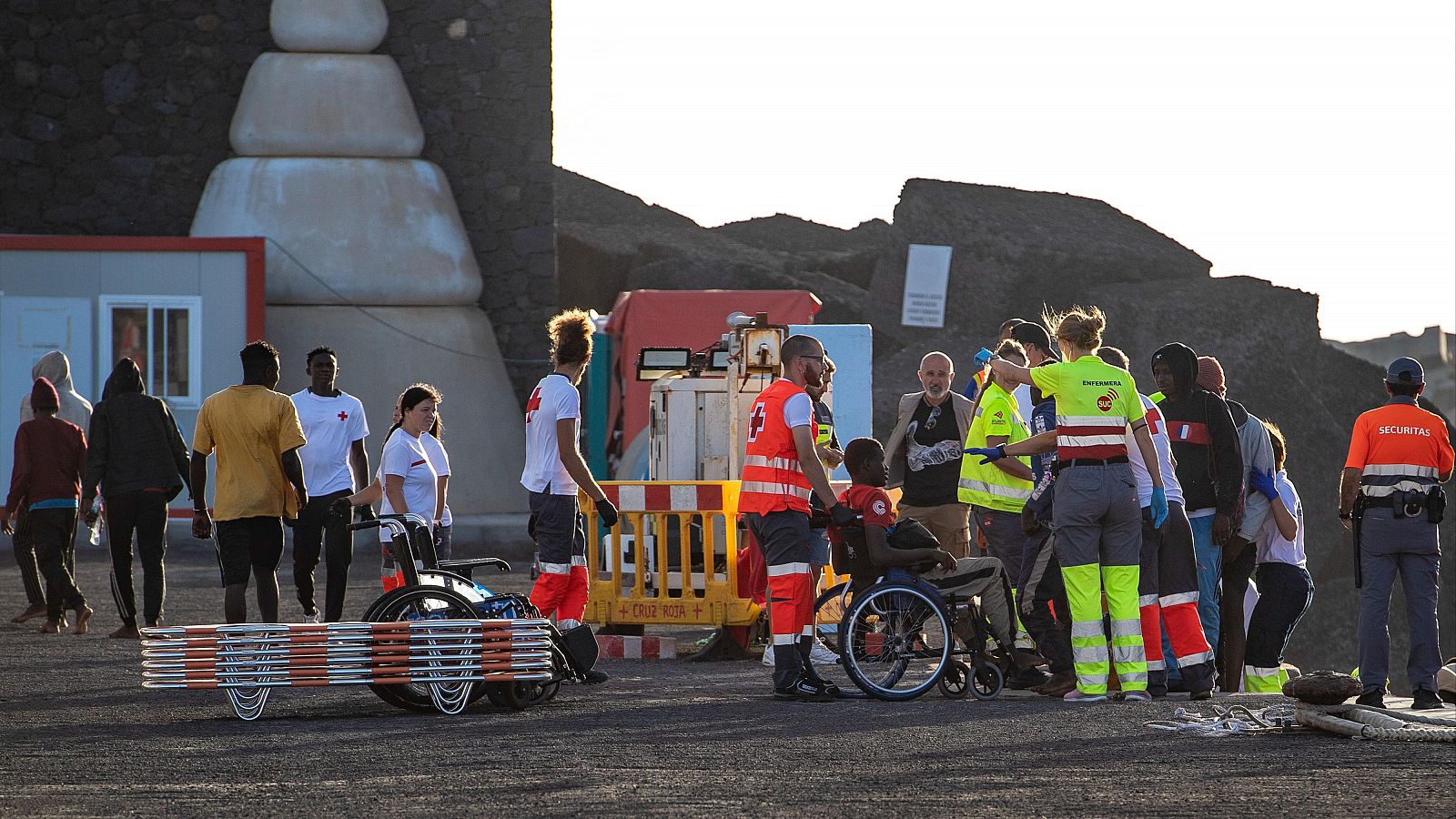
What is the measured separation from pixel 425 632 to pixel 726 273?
67.6 feet

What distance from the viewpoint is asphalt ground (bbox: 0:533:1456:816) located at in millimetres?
6422

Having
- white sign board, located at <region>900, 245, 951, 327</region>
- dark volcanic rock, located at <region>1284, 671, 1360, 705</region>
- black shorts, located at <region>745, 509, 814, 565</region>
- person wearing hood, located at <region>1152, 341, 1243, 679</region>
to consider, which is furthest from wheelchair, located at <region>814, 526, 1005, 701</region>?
white sign board, located at <region>900, 245, 951, 327</region>

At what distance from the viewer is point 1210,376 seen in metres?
10.7

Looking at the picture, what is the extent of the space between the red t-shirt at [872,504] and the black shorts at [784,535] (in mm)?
522

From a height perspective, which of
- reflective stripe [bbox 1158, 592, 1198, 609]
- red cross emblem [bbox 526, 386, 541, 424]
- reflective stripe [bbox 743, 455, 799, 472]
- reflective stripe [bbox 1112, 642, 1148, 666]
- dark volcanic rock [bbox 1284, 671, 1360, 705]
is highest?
red cross emblem [bbox 526, 386, 541, 424]

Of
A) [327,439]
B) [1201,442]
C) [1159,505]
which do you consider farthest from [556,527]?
[1201,442]

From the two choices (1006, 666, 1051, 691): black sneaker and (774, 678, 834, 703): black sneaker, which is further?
(1006, 666, 1051, 691): black sneaker

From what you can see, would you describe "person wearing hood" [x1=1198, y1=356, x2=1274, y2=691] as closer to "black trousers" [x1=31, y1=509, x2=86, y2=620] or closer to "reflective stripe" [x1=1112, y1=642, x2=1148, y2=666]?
"reflective stripe" [x1=1112, y1=642, x2=1148, y2=666]

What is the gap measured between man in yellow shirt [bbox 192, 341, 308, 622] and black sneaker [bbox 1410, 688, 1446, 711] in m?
5.82

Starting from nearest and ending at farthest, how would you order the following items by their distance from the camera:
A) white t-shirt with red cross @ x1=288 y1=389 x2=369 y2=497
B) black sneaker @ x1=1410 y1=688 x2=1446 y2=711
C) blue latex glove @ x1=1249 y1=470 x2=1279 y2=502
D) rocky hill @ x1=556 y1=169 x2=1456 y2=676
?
black sneaker @ x1=1410 y1=688 x2=1446 y2=711, blue latex glove @ x1=1249 y1=470 x2=1279 y2=502, white t-shirt with red cross @ x1=288 y1=389 x2=369 y2=497, rocky hill @ x1=556 y1=169 x2=1456 y2=676

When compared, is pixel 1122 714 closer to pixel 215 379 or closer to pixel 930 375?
pixel 930 375

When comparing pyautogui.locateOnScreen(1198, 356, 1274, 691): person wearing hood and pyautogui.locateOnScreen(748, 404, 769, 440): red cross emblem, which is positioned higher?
pyautogui.locateOnScreen(748, 404, 769, 440): red cross emblem

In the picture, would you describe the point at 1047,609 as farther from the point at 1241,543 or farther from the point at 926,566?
the point at 1241,543

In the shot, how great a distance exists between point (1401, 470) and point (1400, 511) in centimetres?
20
